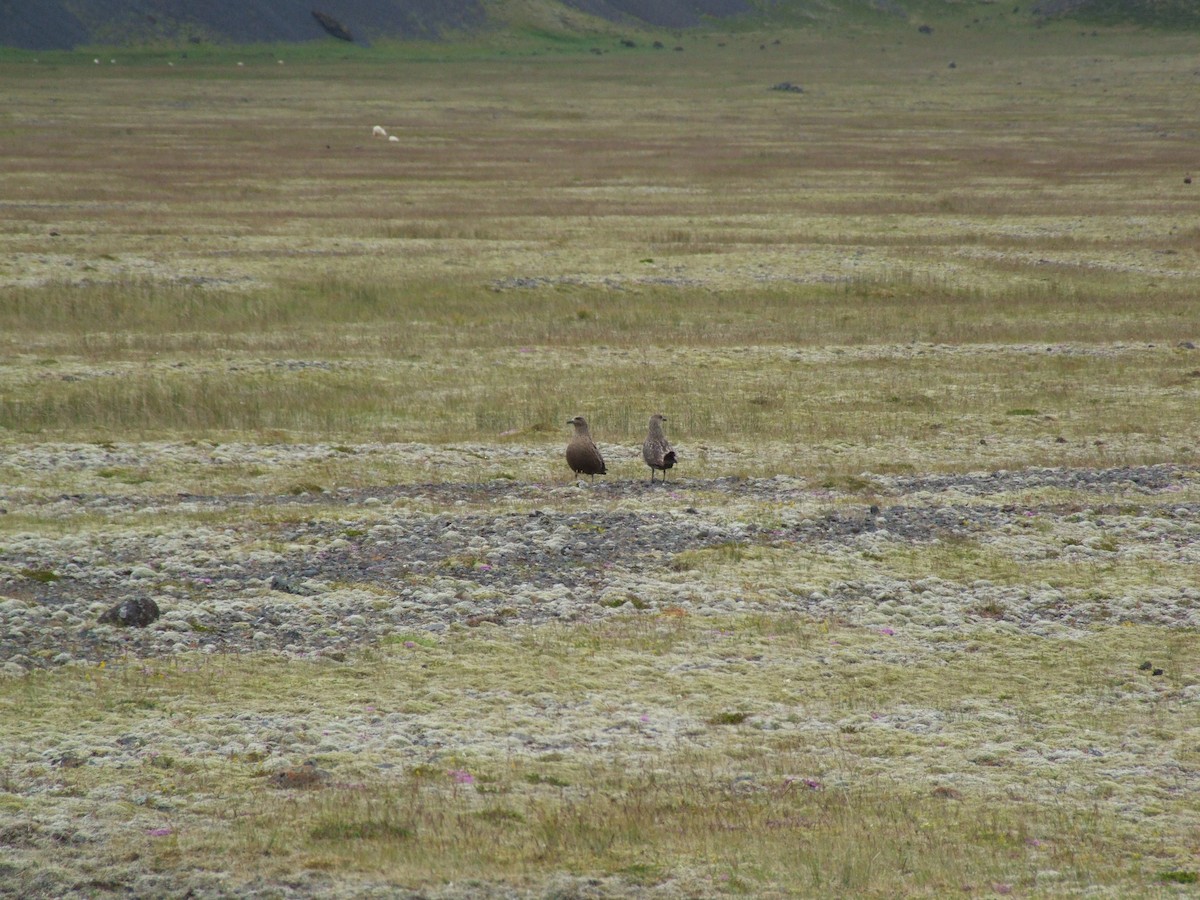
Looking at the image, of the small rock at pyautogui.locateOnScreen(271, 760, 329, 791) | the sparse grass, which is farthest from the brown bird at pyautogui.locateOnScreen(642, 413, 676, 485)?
the small rock at pyautogui.locateOnScreen(271, 760, 329, 791)

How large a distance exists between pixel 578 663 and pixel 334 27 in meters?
184

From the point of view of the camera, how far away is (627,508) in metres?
19.7

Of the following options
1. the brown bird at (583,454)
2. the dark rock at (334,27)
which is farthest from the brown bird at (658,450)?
the dark rock at (334,27)

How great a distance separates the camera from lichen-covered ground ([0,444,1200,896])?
1016cm

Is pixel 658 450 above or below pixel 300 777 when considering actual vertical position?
above

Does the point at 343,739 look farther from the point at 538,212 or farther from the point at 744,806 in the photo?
the point at 538,212

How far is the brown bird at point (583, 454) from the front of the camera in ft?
67.0

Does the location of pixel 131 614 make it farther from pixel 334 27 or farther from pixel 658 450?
pixel 334 27

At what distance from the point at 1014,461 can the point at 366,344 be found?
16.6 metres

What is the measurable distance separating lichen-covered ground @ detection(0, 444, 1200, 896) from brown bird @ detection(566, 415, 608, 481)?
44 cm

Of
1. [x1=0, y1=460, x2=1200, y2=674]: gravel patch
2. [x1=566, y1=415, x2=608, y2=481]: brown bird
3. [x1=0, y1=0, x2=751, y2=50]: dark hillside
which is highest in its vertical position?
[x1=0, y1=0, x2=751, y2=50]: dark hillside

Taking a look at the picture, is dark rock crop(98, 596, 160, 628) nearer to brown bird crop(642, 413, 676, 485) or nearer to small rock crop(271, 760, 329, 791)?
small rock crop(271, 760, 329, 791)

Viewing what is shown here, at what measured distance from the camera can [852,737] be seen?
12.1 meters

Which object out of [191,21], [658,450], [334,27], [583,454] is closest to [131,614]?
[583,454]
